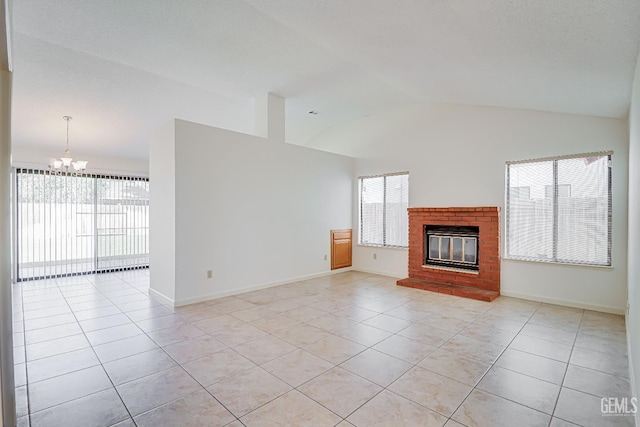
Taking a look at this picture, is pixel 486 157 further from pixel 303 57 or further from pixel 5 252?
pixel 5 252

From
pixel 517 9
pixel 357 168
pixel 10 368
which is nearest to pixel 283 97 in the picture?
pixel 357 168

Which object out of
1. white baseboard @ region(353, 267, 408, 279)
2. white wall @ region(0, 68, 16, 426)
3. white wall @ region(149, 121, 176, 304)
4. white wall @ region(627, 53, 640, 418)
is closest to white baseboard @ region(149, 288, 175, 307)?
white wall @ region(149, 121, 176, 304)

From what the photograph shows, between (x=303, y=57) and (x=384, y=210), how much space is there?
351cm

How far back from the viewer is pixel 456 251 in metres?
5.48

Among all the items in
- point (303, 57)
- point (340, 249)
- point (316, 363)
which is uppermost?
point (303, 57)

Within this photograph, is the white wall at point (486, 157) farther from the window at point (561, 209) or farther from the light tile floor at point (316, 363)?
the light tile floor at point (316, 363)

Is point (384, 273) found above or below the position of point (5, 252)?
below

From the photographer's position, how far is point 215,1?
3080 millimetres

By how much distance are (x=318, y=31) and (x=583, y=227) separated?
4.33m

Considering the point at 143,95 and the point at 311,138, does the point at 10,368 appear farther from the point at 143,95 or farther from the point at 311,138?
the point at 311,138

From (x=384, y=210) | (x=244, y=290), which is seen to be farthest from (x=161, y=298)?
(x=384, y=210)

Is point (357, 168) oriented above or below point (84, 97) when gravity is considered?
below

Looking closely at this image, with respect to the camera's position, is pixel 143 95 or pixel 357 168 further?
pixel 357 168

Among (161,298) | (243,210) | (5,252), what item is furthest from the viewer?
(243,210)
